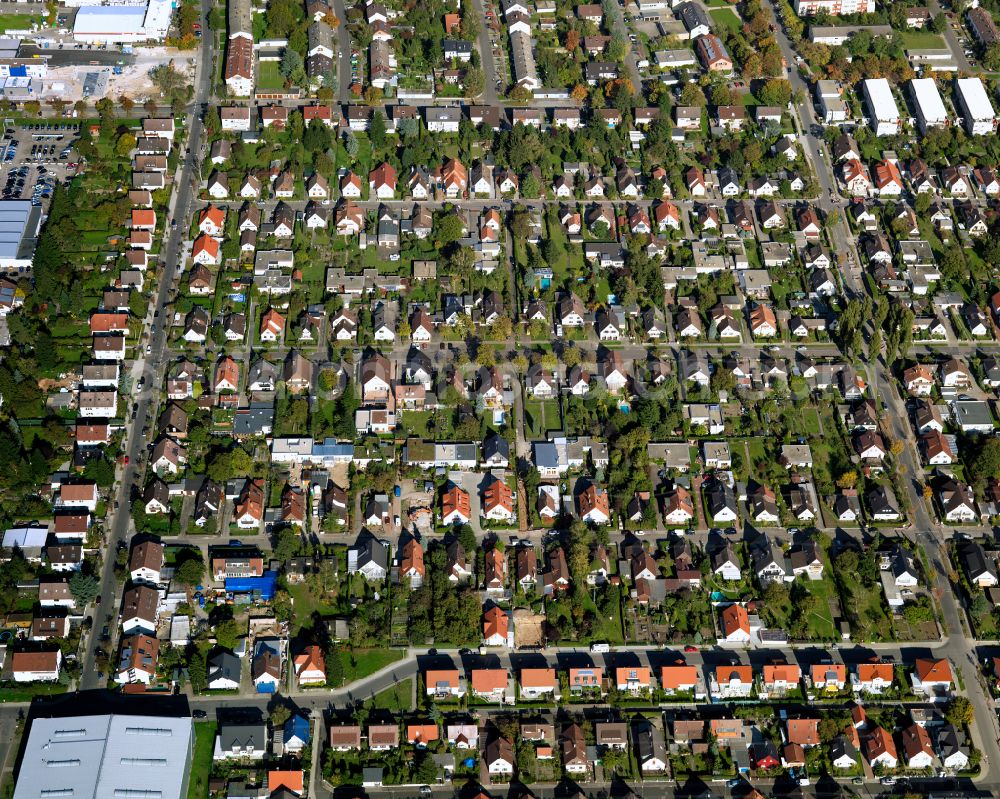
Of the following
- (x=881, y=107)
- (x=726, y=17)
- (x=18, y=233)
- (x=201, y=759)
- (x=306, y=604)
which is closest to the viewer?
(x=201, y=759)

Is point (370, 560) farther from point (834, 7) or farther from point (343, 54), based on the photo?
point (834, 7)

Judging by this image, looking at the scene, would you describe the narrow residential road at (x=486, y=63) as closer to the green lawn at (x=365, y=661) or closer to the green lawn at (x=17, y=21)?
the green lawn at (x=17, y=21)

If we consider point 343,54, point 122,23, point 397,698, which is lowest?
point 397,698

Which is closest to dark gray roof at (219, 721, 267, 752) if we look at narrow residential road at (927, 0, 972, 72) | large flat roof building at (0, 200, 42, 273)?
large flat roof building at (0, 200, 42, 273)

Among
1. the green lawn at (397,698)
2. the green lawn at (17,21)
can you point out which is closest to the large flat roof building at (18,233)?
the green lawn at (17,21)

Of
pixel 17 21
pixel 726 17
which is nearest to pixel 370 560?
pixel 17 21

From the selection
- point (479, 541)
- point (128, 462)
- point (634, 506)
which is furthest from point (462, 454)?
point (128, 462)

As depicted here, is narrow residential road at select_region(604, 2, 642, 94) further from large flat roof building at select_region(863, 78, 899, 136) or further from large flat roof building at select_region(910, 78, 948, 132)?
large flat roof building at select_region(910, 78, 948, 132)
